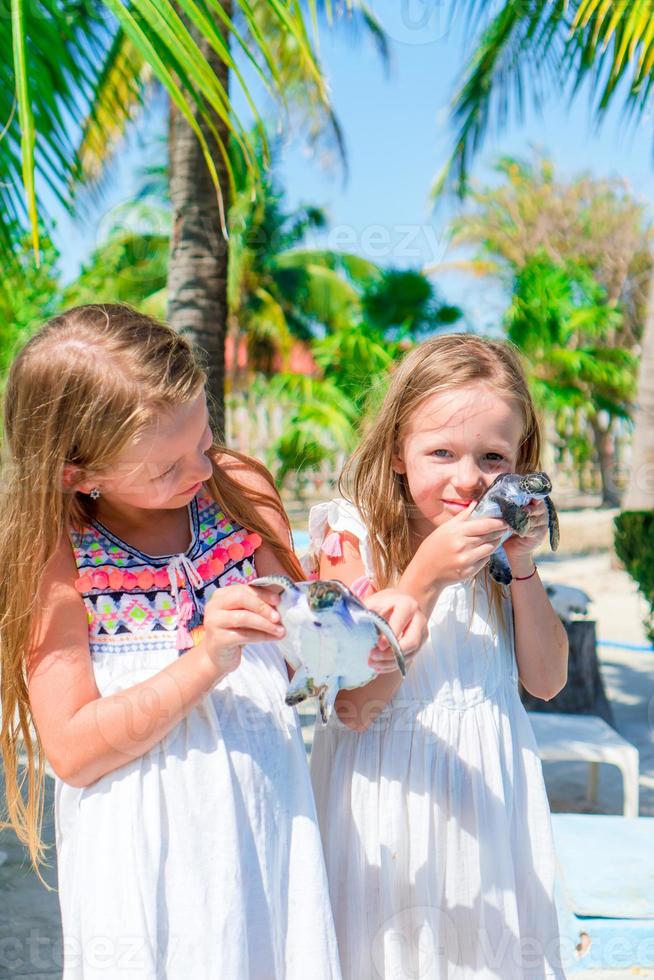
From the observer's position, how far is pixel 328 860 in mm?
1383

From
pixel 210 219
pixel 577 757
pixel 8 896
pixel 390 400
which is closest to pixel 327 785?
pixel 390 400

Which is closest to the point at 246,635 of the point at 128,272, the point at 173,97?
the point at 173,97

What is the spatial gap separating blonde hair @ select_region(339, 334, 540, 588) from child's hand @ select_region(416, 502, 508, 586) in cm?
20

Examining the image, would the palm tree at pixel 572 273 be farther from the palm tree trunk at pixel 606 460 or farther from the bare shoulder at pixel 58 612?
the bare shoulder at pixel 58 612

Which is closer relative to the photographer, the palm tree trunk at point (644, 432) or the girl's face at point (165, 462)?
the girl's face at point (165, 462)

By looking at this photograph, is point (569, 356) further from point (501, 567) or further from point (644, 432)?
point (501, 567)

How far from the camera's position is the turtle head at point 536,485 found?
3.95 feet

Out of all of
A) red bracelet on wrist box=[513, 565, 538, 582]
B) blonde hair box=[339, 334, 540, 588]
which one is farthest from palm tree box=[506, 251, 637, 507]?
red bracelet on wrist box=[513, 565, 538, 582]

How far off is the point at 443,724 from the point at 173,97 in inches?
47.3

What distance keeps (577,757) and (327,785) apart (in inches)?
94.8

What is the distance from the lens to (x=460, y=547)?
4.02ft

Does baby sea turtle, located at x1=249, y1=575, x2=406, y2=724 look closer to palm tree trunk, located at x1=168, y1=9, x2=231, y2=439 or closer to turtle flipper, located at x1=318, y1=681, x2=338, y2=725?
turtle flipper, located at x1=318, y1=681, x2=338, y2=725

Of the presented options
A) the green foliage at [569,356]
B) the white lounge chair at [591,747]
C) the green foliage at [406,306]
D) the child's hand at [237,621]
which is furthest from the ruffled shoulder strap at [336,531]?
the green foliage at [569,356]

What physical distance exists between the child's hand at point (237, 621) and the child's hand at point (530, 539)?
1.28 feet
